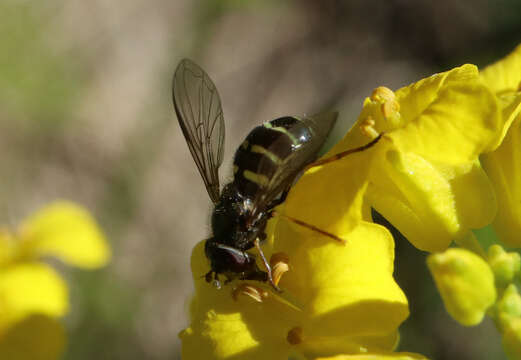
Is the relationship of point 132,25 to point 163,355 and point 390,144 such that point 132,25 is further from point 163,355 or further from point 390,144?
point 390,144

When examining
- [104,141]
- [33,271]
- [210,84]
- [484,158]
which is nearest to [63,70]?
[104,141]

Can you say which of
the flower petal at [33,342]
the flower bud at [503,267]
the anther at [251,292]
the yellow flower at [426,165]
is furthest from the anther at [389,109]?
the flower petal at [33,342]

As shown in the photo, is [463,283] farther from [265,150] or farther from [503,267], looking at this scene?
[265,150]

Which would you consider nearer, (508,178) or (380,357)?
(380,357)

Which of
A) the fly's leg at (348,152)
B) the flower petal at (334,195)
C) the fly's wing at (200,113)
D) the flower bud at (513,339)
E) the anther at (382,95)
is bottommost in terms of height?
the flower bud at (513,339)

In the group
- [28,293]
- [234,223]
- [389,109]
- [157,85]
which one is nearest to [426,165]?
[389,109]

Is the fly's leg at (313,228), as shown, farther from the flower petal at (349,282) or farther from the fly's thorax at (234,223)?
the fly's thorax at (234,223)
